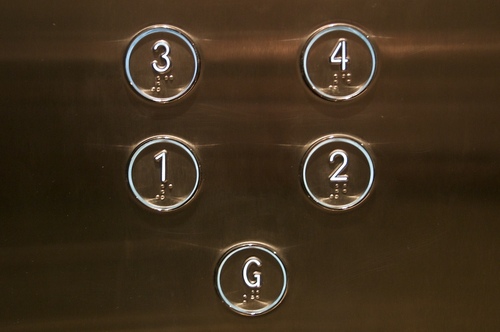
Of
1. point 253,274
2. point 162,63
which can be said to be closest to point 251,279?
point 253,274

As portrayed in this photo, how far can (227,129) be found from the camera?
63 cm

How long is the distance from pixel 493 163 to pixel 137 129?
0.43 m

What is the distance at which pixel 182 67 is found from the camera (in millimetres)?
617

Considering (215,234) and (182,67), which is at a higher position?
(182,67)

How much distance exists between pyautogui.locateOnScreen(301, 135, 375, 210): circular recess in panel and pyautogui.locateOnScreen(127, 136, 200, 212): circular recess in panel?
135 millimetres

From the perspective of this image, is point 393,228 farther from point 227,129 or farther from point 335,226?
point 227,129

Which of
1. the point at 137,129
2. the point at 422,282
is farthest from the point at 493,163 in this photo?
the point at 137,129

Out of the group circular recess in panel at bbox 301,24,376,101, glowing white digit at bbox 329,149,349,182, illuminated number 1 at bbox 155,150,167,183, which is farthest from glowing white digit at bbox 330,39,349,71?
illuminated number 1 at bbox 155,150,167,183

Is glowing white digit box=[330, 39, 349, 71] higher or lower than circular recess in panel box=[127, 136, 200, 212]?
higher

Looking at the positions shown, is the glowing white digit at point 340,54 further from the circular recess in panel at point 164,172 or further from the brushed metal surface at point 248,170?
the circular recess in panel at point 164,172

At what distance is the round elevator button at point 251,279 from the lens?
2.15 feet

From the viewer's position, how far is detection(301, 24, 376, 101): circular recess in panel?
618mm

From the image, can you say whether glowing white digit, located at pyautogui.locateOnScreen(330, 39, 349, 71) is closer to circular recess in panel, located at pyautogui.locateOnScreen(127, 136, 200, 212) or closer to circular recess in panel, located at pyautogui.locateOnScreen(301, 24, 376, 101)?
circular recess in panel, located at pyautogui.locateOnScreen(301, 24, 376, 101)

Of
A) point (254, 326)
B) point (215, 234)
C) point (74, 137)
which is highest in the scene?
point (74, 137)
